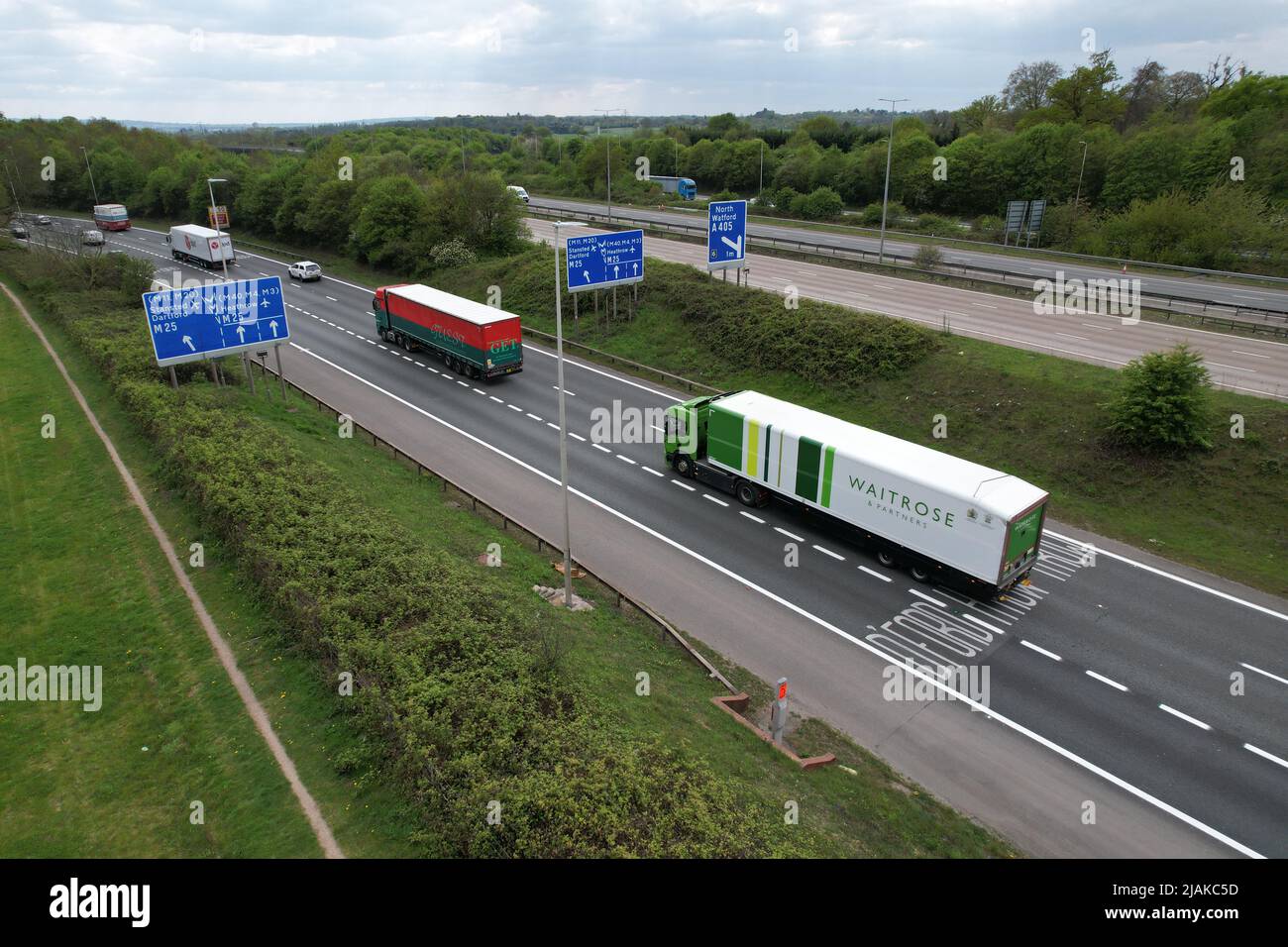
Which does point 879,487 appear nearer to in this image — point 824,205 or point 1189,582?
point 1189,582

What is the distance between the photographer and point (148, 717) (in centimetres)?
1520

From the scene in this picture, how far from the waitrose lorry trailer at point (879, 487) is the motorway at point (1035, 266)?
26.1 meters

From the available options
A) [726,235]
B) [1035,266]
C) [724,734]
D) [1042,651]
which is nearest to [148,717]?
[724,734]

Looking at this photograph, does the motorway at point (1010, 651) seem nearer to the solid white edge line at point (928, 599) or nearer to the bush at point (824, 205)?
the solid white edge line at point (928, 599)

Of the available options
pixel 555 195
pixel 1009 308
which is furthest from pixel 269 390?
pixel 555 195

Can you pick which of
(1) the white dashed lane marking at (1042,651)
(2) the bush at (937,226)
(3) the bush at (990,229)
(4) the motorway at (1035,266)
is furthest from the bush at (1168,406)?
(2) the bush at (937,226)

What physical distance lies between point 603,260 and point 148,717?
1222 inches

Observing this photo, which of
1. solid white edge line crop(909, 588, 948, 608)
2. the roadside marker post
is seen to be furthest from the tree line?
the roadside marker post

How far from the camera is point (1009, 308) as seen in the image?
4059cm

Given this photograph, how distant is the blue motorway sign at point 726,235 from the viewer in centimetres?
3988

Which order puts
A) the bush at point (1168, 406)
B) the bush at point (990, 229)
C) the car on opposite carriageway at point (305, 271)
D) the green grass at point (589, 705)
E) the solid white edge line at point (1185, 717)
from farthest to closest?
the bush at point (990, 229), the car on opposite carriageway at point (305, 271), the bush at point (1168, 406), the solid white edge line at point (1185, 717), the green grass at point (589, 705)

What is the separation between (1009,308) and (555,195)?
70021 mm

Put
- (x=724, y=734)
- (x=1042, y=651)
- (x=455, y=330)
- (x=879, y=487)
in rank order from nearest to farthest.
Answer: (x=724, y=734), (x=1042, y=651), (x=879, y=487), (x=455, y=330)

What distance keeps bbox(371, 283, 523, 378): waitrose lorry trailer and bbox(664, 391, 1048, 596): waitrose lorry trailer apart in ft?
45.5
